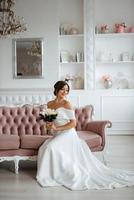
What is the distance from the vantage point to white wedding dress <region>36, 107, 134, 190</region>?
4516 millimetres

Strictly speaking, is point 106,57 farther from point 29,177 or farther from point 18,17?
point 29,177

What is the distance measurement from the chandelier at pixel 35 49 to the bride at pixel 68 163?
4095 millimetres

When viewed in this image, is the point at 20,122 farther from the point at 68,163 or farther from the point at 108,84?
the point at 108,84

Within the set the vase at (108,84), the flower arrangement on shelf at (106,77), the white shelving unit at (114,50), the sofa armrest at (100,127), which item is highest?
the white shelving unit at (114,50)

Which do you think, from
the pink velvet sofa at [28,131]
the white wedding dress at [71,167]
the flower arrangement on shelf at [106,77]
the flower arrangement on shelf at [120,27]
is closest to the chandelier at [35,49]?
the flower arrangement on shelf at [106,77]

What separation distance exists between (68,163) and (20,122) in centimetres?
161

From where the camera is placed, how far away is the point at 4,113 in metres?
6.21

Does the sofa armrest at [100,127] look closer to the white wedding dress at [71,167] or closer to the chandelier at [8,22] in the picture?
the white wedding dress at [71,167]

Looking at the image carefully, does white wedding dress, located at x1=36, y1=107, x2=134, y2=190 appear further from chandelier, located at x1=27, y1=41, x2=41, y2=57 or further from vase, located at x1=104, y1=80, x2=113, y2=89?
chandelier, located at x1=27, y1=41, x2=41, y2=57

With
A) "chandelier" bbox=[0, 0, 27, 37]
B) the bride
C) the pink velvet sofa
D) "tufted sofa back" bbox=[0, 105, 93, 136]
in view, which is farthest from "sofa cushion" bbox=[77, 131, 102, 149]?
"chandelier" bbox=[0, 0, 27, 37]

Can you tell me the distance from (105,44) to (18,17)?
2.13m

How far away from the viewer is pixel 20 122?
6160 millimetres

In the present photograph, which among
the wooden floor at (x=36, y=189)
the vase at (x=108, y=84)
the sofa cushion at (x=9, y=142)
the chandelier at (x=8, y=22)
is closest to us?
the wooden floor at (x=36, y=189)

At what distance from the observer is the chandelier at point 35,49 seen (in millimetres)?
9070
